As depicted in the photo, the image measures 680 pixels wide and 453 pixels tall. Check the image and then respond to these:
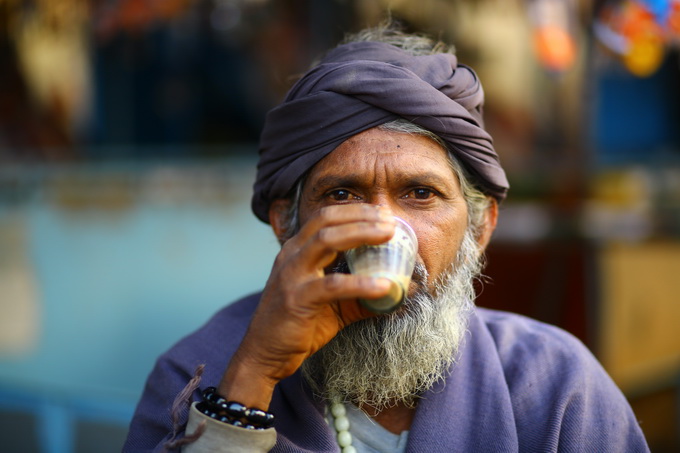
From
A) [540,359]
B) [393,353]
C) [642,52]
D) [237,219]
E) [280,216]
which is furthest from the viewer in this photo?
[237,219]

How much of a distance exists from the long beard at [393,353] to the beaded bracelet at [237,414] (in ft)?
1.14

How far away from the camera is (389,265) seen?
161 cm

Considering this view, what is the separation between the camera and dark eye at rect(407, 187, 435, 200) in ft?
6.78

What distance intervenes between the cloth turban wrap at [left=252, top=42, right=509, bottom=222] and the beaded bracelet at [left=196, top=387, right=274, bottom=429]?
691mm

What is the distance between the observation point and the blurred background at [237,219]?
4.99 m

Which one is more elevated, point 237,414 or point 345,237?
point 345,237

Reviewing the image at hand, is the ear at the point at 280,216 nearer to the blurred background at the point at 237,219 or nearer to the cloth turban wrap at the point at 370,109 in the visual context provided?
the cloth turban wrap at the point at 370,109

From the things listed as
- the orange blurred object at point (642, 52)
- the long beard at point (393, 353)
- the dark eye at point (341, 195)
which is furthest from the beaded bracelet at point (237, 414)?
Answer: the orange blurred object at point (642, 52)

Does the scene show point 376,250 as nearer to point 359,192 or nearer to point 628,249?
point 359,192

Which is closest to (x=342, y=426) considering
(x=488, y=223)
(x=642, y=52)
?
(x=488, y=223)

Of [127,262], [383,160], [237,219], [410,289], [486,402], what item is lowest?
[127,262]

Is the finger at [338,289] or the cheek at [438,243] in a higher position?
the finger at [338,289]

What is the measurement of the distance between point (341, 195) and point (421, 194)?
227 millimetres

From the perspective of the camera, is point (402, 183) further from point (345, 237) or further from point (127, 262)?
point (127, 262)
